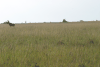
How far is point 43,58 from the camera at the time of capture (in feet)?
9.91

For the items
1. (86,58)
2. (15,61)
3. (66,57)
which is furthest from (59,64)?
(15,61)

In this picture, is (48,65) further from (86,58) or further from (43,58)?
(86,58)

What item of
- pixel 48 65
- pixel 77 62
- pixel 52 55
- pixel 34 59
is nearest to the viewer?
pixel 48 65

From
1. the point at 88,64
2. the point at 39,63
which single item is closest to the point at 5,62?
the point at 39,63

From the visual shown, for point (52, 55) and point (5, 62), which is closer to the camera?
point (5, 62)

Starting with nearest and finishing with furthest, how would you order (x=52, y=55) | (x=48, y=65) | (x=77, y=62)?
(x=48, y=65) < (x=77, y=62) < (x=52, y=55)

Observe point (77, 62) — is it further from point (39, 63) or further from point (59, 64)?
point (39, 63)

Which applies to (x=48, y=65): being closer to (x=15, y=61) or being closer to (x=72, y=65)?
(x=72, y=65)

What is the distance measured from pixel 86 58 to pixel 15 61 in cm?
248

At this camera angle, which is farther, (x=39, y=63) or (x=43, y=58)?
(x=43, y=58)

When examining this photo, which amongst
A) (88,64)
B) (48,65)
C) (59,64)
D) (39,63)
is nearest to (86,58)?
(88,64)

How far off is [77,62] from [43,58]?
3.80ft

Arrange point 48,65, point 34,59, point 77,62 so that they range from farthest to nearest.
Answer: point 34,59 → point 77,62 → point 48,65

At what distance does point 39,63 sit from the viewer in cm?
275
